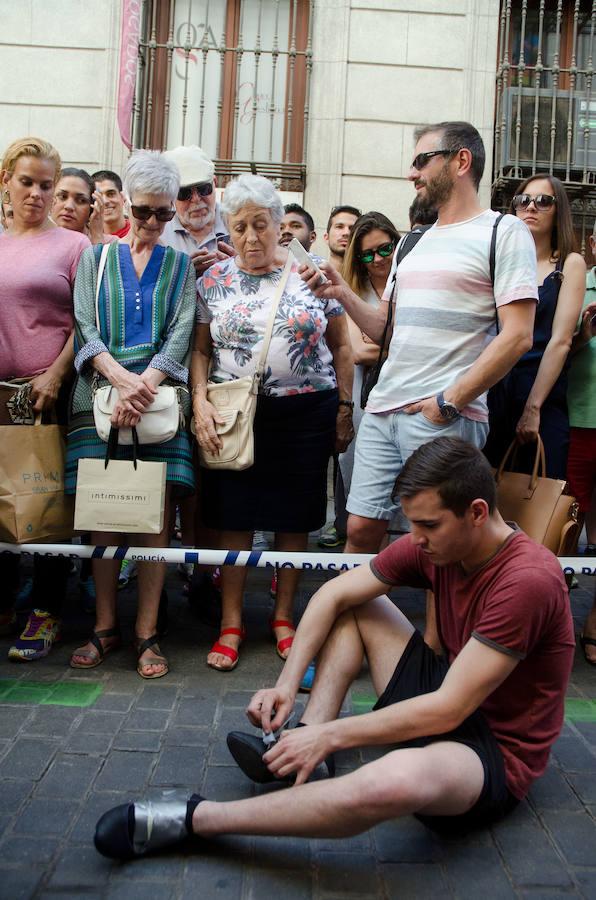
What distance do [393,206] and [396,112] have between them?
1.01m

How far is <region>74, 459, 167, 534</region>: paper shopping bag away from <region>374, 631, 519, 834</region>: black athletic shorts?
1.44 m

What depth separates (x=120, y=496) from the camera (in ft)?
13.1

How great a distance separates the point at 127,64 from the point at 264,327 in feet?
21.3

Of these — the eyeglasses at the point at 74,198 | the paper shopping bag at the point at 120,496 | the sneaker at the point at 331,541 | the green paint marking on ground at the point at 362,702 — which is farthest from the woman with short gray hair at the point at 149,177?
the sneaker at the point at 331,541

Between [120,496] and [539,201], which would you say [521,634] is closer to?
[120,496]

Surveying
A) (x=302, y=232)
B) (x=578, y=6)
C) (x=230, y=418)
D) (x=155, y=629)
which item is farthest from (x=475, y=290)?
(x=578, y=6)

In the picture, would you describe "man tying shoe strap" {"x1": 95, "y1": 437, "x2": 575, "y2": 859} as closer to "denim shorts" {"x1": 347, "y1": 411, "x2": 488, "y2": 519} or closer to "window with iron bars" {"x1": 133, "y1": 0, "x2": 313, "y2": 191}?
"denim shorts" {"x1": 347, "y1": 411, "x2": 488, "y2": 519}

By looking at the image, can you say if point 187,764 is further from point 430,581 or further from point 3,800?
point 430,581

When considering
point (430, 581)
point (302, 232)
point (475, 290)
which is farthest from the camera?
point (302, 232)

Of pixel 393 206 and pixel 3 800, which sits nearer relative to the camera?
pixel 3 800

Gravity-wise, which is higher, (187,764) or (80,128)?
(80,128)

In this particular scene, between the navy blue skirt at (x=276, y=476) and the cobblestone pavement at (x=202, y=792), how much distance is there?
2.24ft

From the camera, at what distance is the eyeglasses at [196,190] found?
16.2ft

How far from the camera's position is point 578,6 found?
10.1 meters
